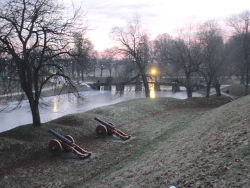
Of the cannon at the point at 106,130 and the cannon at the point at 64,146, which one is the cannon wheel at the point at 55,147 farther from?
the cannon at the point at 106,130

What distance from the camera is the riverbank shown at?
6711mm

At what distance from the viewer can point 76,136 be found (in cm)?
1516

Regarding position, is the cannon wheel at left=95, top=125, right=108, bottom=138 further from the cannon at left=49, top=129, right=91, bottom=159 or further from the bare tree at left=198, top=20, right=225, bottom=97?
the bare tree at left=198, top=20, right=225, bottom=97

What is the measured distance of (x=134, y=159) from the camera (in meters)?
10.8

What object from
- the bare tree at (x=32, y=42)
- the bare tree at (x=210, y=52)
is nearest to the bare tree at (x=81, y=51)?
the bare tree at (x=32, y=42)

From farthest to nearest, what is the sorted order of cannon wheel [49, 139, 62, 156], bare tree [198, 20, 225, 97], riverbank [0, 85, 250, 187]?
bare tree [198, 20, 225, 97] → cannon wheel [49, 139, 62, 156] → riverbank [0, 85, 250, 187]

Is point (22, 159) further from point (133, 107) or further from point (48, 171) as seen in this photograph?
point (133, 107)

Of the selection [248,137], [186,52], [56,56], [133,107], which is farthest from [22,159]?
[186,52]

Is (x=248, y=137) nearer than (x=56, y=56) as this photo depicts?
Yes

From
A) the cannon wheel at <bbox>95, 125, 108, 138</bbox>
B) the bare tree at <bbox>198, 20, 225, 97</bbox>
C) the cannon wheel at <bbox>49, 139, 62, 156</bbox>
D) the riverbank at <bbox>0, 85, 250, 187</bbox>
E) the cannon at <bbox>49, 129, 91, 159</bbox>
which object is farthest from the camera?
the bare tree at <bbox>198, 20, 225, 97</bbox>

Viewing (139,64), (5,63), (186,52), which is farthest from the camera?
(186,52)

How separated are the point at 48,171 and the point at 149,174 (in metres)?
4.49

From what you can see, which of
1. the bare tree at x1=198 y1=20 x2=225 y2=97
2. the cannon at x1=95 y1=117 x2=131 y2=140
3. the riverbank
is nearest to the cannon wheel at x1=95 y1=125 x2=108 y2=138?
the cannon at x1=95 y1=117 x2=131 y2=140

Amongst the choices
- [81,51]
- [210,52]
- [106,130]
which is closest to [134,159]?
[106,130]
